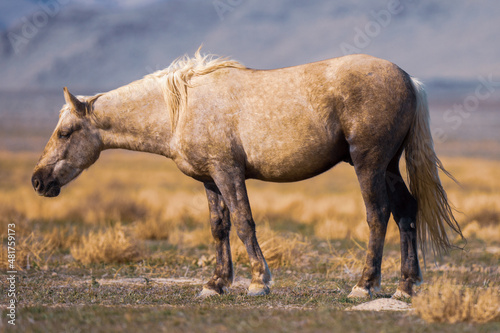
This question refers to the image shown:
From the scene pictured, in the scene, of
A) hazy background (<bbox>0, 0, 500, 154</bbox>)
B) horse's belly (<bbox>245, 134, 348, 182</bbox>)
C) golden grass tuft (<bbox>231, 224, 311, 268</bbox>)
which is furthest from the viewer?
hazy background (<bbox>0, 0, 500, 154</bbox>)

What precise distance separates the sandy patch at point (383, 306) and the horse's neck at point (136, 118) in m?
3.01

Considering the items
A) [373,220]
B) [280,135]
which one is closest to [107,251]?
[280,135]

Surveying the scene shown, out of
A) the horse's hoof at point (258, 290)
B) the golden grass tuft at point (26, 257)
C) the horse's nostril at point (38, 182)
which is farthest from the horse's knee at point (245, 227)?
the golden grass tuft at point (26, 257)

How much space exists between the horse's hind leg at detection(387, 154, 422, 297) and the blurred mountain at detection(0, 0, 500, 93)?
332 ft

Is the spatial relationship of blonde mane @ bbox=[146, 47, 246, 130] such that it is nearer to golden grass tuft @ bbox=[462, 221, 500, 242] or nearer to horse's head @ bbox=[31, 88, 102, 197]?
horse's head @ bbox=[31, 88, 102, 197]

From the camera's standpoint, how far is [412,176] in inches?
296

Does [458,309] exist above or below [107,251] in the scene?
below

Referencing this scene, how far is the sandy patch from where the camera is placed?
6.18 meters

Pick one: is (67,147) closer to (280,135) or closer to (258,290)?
(280,135)

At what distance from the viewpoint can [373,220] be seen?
7086 mm

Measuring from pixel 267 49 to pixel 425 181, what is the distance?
125m

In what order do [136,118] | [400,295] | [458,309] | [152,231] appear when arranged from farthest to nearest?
[152,231] → [136,118] → [400,295] → [458,309]

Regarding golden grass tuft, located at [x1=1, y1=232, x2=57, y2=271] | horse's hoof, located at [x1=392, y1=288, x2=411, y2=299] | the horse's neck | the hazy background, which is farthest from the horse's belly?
the hazy background

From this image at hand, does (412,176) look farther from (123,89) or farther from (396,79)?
(123,89)
